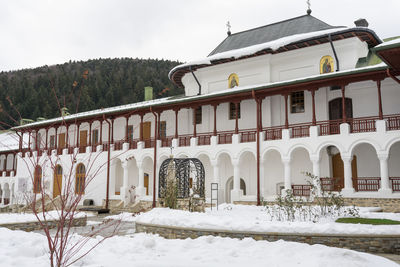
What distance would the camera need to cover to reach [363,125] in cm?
1811

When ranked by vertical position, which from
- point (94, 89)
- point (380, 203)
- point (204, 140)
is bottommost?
point (380, 203)

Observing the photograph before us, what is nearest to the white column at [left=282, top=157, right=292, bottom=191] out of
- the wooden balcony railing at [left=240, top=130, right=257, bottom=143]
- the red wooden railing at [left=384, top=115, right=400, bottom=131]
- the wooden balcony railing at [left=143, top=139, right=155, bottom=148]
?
the wooden balcony railing at [left=240, top=130, right=257, bottom=143]

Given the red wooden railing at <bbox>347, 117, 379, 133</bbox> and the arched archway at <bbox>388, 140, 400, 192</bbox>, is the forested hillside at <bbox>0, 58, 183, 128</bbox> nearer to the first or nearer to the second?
the red wooden railing at <bbox>347, 117, 379, 133</bbox>

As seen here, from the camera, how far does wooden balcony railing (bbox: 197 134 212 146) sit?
23.1 metres

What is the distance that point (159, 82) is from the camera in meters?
79.6

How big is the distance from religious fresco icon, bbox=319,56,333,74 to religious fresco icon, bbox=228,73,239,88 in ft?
17.8

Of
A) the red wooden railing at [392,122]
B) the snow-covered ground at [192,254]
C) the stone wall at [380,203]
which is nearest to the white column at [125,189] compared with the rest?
the stone wall at [380,203]

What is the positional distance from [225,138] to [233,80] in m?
4.37

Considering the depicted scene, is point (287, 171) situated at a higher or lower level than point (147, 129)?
lower

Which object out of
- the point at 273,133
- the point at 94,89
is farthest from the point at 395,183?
the point at 94,89

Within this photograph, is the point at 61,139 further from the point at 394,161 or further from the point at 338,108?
the point at 394,161

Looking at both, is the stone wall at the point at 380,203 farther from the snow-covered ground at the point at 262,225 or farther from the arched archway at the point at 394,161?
the snow-covered ground at the point at 262,225

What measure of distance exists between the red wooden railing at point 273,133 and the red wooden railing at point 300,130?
66cm

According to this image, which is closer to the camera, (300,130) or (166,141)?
(300,130)
